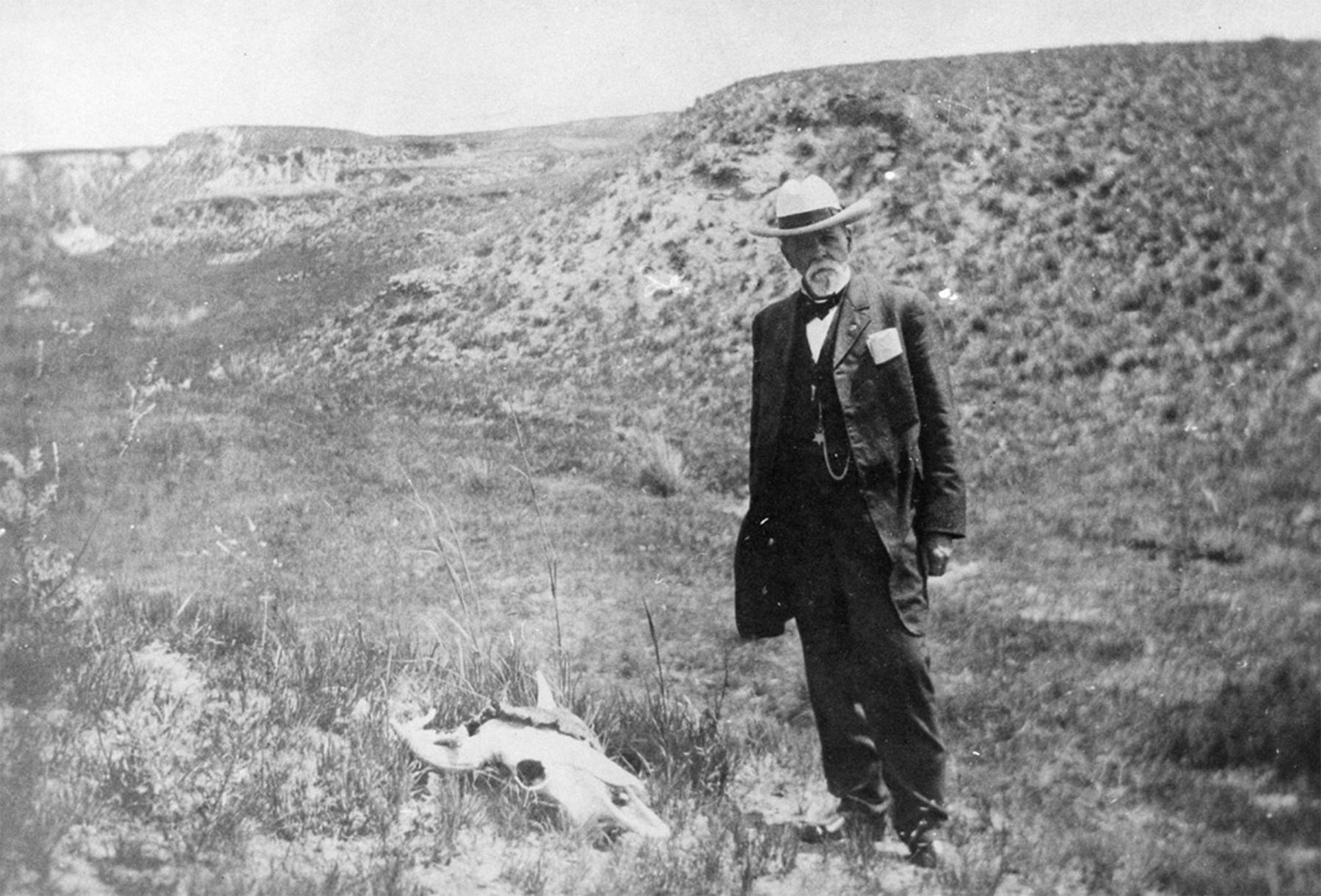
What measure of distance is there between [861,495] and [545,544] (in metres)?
1.71

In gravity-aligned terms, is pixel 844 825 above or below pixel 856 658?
below

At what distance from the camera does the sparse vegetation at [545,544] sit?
11.0ft

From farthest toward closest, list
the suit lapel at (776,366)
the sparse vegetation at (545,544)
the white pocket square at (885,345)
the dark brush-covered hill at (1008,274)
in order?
the dark brush-covered hill at (1008,274), the sparse vegetation at (545,544), the suit lapel at (776,366), the white pocket square at (885,345)

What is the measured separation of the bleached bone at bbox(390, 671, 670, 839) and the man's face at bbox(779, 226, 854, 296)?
5.84ft

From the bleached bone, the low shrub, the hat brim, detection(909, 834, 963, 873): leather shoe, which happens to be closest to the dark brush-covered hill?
the low shrub

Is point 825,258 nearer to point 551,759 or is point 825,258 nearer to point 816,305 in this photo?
point 816,305

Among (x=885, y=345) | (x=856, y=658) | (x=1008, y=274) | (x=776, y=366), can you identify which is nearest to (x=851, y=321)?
(x=885, y=345)

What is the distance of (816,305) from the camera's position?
3.21 metres

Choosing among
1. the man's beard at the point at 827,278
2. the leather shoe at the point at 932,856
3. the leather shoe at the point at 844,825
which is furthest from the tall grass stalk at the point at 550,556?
the man's beard at the point at 827,278

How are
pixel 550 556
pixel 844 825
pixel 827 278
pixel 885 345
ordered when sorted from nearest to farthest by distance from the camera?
pixel 885 345 → pixel 827 278 → pixel 844 825 → pixel 550 556

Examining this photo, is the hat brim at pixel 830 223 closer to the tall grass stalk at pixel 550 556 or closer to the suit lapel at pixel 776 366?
the suit lapel at pixel 776 366

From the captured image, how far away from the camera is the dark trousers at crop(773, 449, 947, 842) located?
3.10 metres

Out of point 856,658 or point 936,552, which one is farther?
point 856,658

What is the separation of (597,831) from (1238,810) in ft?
6.79
